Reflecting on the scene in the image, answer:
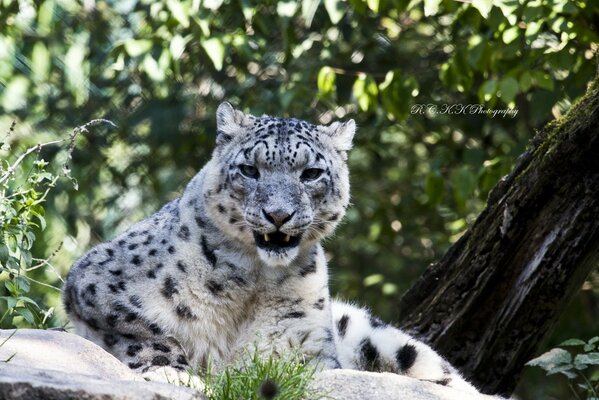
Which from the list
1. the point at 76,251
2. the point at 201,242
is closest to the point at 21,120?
the point at 76,251

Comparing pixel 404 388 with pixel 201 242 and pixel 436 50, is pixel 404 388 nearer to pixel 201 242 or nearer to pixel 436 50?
pixel 201 242

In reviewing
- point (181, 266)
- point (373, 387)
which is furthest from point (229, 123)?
point (373, 387)

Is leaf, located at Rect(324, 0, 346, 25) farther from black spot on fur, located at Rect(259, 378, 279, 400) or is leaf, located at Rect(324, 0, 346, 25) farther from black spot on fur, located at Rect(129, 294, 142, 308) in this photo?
black spot on fur, located at Rect(259, 378, 279, 400)

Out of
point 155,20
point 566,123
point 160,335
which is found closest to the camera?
point 160,335

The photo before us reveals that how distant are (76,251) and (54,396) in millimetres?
8294

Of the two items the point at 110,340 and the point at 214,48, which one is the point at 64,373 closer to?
the point at 110,340

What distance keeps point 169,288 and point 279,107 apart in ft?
15.1

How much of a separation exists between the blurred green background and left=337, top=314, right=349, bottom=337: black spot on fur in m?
2.20

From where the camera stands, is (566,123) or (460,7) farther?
(460,7)

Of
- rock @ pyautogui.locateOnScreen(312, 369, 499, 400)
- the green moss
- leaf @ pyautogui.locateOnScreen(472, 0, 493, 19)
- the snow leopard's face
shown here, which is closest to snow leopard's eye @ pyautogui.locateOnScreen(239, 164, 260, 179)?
the snow leopard's face

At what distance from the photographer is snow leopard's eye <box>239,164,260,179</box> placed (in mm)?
6141

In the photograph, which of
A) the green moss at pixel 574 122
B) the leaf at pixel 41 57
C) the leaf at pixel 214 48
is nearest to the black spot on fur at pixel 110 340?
the green moss at pixel 574 122

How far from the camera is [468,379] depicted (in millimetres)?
7438

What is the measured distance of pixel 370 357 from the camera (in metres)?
6.83
